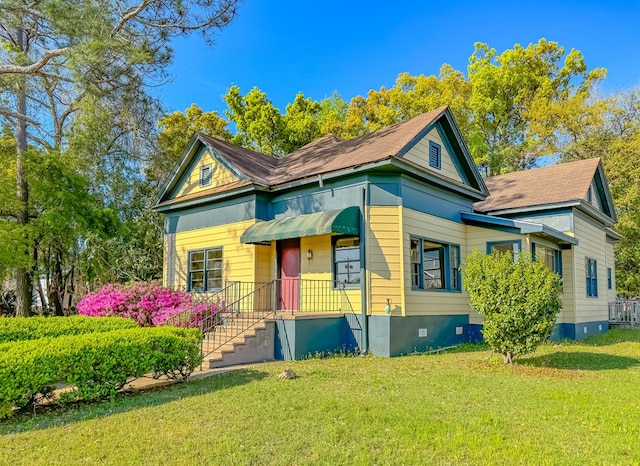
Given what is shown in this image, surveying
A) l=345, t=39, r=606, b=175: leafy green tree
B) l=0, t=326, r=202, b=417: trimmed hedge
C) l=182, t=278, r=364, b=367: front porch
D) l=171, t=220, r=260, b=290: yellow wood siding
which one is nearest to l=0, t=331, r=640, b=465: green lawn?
l=0, t=326, r=202, b=417: trimmed hedge

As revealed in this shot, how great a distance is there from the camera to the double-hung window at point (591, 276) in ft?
55.9

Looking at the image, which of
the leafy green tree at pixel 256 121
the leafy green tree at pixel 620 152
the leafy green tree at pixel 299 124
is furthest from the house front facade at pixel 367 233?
the leafy green tree at pixel 256 121

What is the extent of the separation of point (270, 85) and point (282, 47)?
7341mm

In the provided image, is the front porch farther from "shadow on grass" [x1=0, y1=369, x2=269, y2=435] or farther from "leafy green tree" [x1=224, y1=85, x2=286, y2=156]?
"leafy green tree" [x1=224, y1=85, x2=286, y2=156]

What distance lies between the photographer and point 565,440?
194 inches

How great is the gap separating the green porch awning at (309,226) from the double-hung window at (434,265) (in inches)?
71.9

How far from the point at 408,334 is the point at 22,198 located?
14960mm

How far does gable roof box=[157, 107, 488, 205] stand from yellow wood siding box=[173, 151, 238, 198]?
0.86ft

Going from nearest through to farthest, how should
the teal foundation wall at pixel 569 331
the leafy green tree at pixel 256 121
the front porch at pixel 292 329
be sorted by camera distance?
the front porch at pixel 292 329, the teal foundation wall at pixel 569 331, the leafy green tree at pixel 256 121

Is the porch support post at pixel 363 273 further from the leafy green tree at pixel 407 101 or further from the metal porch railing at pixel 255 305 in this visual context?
the leafy green tree at pixel 407 101

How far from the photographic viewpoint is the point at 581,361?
33.5 ft

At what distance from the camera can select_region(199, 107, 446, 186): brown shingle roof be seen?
39.8 feet

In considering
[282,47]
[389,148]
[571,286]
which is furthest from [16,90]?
[571,286]

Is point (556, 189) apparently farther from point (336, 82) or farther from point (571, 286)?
point (336, 82)
